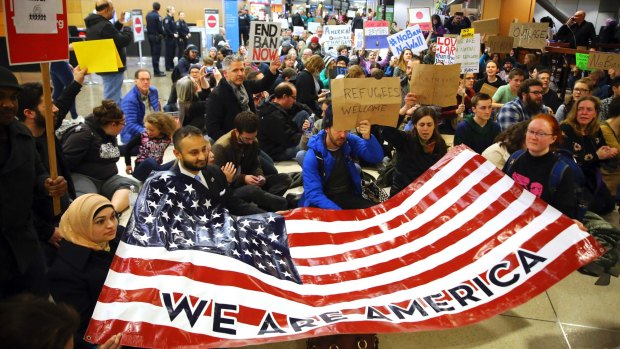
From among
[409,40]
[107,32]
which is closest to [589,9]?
[409,40]

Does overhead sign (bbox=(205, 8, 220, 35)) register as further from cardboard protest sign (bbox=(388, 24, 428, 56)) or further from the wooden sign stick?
the wooden sign stick

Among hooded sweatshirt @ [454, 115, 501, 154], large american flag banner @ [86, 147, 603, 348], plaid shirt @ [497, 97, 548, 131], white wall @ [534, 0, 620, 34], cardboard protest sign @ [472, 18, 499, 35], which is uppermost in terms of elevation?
white wall @ [534, 0, 620, 34]

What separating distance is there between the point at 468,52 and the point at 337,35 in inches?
239

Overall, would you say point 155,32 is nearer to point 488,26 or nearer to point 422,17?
point 422,17

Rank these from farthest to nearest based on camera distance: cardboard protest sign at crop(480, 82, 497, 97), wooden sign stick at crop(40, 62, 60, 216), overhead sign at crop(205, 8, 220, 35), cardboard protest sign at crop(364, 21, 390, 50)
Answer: overhead sign at crop(205, 8, 220, 35)
cardboard protest sign at crop(364, 21, 390, 50)
cardboard protest sign at crop(480, 82, 497, 97)
wooden sign stick at crop(40, 62, 60, 216)

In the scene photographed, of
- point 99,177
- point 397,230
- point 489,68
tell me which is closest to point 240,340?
point 397,230

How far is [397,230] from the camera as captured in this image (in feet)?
12.6

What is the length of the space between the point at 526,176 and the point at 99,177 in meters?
3.93

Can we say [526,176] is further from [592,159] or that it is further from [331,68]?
[331,68]

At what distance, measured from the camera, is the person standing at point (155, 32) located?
690 inches

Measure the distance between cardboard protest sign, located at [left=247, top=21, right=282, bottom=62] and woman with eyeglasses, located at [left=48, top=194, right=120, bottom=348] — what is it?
4906mm

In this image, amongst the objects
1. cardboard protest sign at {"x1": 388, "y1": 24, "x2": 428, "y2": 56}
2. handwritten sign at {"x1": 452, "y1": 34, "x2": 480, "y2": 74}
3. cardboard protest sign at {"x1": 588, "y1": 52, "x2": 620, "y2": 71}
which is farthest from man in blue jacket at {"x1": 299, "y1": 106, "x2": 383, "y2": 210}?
cardboard protest sign at {"x1": 388, "y1": 24, "x2": 428, "y2": 56}

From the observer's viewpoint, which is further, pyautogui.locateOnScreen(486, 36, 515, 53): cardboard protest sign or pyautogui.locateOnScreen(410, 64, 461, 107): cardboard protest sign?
pyautogui.locateOnScreen(486, 36, 515, 53): cardboard protest sign

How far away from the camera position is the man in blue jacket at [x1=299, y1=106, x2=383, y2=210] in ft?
14.9
